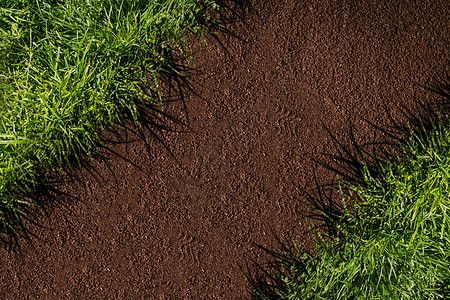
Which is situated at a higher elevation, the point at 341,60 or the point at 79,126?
the point at 341,60

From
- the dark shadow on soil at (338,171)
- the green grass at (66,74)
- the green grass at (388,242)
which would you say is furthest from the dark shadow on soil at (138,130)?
the green grass at (388,242)

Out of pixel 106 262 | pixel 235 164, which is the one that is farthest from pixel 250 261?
pixel 106 262

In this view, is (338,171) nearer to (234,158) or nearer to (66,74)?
(234,158)

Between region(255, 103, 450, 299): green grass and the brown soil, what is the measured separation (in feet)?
0.60

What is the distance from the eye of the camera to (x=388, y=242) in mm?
2291

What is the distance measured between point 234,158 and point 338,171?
0.71 meters

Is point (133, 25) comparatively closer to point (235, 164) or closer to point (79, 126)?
point (79, 126)

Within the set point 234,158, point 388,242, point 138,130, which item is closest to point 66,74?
point 138,130

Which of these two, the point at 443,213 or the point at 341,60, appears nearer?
the point at 443,213

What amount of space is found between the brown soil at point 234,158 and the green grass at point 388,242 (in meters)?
0.18

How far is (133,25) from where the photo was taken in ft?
7.78


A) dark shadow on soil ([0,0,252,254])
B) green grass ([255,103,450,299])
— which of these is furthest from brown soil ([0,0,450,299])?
green grass ([255,103,450,299])

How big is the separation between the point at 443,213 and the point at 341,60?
3.92ft

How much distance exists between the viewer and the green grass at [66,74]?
230 centimetres
